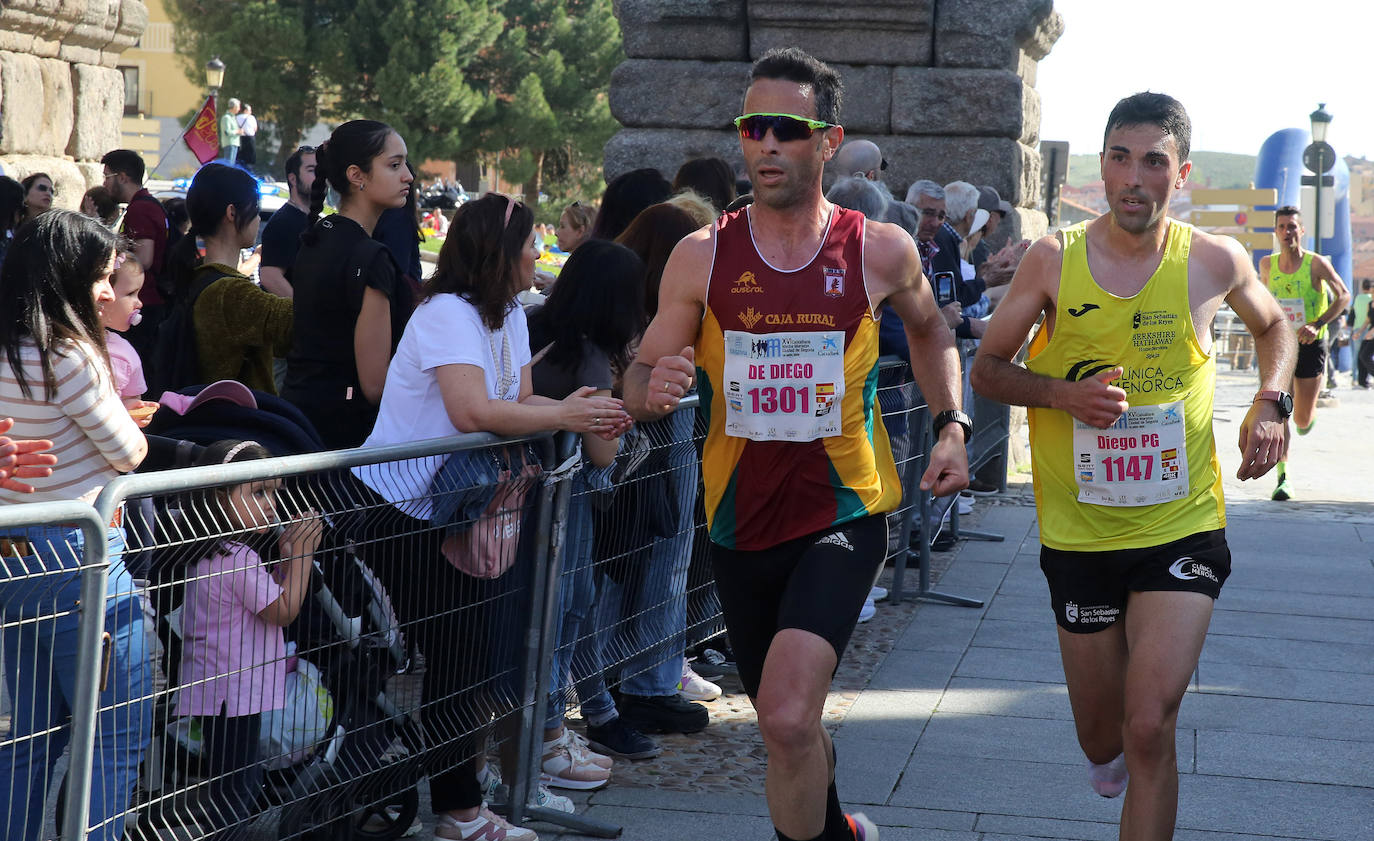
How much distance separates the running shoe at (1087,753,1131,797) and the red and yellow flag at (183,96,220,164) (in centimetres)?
1265

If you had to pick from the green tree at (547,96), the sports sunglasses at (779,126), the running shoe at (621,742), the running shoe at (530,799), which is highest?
the green tree at (547,96)

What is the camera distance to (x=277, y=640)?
3.39m

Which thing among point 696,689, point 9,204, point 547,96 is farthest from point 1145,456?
point 547,96

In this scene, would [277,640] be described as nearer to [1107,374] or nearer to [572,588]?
[572,588]

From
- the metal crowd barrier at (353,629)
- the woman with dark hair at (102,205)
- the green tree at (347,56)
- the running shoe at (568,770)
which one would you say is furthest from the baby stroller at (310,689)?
the green tree at (347,56)

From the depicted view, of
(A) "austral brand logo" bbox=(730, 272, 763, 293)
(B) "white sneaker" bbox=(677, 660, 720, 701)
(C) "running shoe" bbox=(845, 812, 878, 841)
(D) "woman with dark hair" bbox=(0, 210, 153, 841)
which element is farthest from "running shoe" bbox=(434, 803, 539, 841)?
(A) "austral brand logo" bbox=(730, 272, 763, 293)

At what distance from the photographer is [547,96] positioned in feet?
178

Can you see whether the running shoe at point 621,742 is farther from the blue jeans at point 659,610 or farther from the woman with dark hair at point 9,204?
the woman with dark hair at point 9,204

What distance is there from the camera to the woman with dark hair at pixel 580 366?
4.53 metres

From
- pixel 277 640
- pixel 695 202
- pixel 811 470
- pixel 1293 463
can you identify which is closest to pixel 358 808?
pixel 277 640

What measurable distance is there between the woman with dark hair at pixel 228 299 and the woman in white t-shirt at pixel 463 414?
1.25 meters

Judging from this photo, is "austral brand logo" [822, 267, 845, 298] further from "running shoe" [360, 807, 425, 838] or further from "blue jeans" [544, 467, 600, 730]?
"running shoe" [360, 807, 425, 838]

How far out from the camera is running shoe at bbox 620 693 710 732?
5328 millimetres

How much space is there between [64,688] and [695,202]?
336cm
